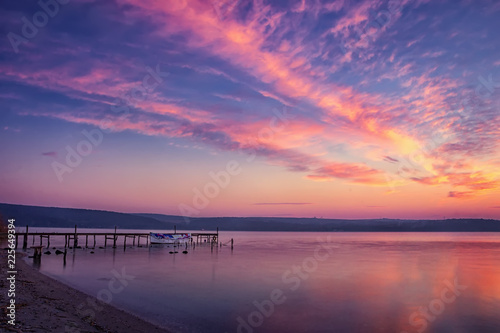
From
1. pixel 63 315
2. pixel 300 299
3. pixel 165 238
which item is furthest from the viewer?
pixel 165 238

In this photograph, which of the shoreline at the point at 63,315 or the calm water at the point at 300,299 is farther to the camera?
the calm water at the point at 300,299

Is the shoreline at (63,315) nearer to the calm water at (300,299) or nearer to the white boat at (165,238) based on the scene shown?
the calm water at (300,299)

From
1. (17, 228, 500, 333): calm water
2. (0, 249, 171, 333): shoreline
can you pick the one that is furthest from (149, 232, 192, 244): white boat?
(0, 249, 171, 333): shoreline

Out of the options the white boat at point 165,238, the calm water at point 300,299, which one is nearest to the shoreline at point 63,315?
the calm water at point 300,299

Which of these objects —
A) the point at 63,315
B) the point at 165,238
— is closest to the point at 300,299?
the point at 63,315

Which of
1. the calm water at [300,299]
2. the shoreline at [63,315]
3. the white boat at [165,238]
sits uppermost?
the shoreline at [63,315]

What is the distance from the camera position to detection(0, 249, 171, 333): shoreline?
14203 mm

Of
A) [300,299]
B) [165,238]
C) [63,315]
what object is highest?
[63,315]

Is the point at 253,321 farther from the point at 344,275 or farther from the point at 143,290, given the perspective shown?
the point at 344,275

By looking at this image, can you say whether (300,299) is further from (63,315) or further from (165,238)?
(165,238)

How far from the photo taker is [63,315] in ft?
54.5

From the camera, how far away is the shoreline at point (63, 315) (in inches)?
559

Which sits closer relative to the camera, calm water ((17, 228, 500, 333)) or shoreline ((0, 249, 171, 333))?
shoreline ((0, 249, 171, 333))

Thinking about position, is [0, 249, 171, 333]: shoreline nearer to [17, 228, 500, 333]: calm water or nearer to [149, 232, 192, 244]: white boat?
[17, 228, 500, 333]: calm water
